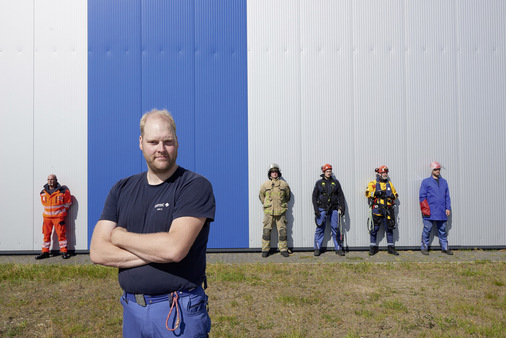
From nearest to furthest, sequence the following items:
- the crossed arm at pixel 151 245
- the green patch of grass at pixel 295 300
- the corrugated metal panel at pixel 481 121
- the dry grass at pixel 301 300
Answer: the crossed arm at pixel 151 245 → the dry grass at pixel 301 300 → the green patch of grass at pixel 295 300 → the corrugated metal panel at pixel 481 121

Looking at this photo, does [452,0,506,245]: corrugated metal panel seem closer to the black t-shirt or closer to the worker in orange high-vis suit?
the black t-shirt

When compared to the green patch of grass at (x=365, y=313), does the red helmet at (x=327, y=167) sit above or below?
above

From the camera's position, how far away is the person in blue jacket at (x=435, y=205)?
923 centimetres

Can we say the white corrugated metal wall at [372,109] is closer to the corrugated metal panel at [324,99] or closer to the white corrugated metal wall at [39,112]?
the corrugated metal panel at [324,99]

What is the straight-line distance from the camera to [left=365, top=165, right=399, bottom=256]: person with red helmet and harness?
912 centimetres

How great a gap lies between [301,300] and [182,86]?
6.26 m

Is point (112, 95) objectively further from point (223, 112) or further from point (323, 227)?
point (323, 227)

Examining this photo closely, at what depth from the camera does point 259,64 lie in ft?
32.0

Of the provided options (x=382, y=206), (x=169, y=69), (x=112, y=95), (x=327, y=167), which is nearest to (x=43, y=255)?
(x=112, y=95)

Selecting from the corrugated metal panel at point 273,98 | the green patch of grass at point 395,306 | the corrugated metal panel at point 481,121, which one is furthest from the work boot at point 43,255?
the corrugated metal panel at point 481,121

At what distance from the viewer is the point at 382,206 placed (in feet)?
29.9

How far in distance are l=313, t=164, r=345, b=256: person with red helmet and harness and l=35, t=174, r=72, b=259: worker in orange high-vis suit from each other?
604 cm

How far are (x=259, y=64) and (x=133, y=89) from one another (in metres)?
3.29

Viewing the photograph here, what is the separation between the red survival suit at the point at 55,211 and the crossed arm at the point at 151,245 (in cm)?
768
